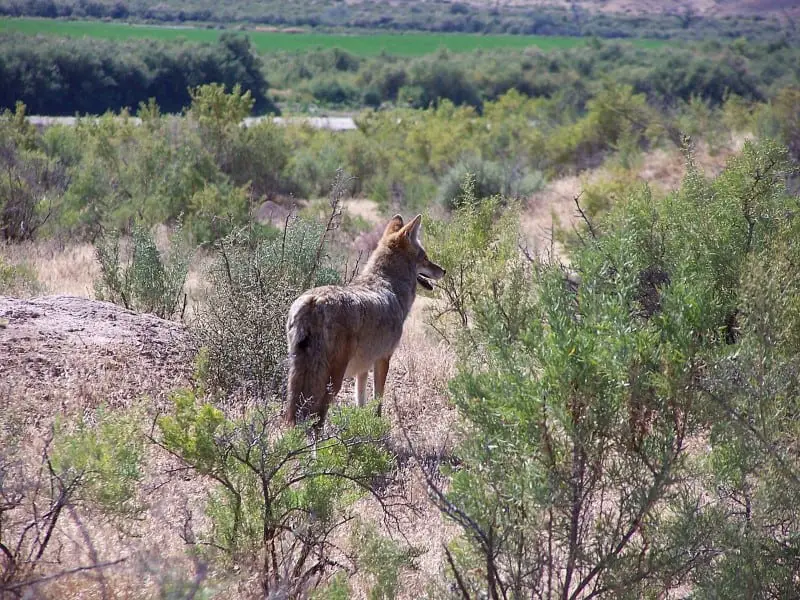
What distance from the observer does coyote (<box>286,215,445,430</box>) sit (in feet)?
20.1

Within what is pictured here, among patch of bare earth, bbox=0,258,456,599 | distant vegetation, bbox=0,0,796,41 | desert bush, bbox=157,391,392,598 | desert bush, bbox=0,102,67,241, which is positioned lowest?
distant vegetation, bbox=0,0,796,41

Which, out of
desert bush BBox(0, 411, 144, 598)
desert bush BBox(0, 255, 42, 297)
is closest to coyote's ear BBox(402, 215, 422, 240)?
desert bush BBox(0, 411, 144, 598)

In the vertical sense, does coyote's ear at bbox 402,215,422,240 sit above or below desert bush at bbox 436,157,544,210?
above

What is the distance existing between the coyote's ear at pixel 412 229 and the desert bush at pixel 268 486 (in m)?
3.44

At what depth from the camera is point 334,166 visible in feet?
76.2

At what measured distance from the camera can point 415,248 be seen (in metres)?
8.29

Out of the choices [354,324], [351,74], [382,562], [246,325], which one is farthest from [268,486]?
[351,74]

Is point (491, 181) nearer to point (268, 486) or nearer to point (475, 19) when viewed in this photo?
point (268, 486)

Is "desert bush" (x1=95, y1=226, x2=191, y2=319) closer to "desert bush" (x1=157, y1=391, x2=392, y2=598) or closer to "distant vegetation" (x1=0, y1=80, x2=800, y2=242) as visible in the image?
"distant vegetation" (x1=0, y1=80, x2=800, y2=242)

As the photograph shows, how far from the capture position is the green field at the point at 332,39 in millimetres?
52675

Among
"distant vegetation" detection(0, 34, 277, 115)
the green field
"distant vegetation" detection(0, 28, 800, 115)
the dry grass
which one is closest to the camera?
the dry grass

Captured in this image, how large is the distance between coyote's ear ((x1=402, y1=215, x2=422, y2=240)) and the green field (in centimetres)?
4150

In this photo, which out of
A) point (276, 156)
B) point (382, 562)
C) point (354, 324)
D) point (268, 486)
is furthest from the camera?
point (276, 156)

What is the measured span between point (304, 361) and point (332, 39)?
94194 mm
